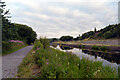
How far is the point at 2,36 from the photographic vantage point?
352 inches

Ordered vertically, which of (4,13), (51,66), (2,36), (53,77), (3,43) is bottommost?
(53,77)

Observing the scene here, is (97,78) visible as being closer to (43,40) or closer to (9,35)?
(43,40)

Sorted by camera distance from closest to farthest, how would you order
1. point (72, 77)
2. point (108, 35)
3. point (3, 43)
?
point (72, 77)
point (3, 43)
point (108, 35)

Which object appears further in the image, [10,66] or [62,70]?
[10,66]

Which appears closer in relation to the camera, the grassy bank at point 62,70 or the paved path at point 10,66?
the grassy bank at point 62,70

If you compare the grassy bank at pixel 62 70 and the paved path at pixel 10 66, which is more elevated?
the grassy bank at pixel 62 70

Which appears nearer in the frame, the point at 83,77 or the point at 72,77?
the point at 72,77

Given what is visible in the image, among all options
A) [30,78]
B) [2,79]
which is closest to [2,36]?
[2,79]

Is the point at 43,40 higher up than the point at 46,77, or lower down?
higher up

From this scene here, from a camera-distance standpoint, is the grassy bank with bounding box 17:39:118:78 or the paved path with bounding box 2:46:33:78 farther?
the paved path with bounding box 2:46:33:78

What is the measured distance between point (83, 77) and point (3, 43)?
369 inches

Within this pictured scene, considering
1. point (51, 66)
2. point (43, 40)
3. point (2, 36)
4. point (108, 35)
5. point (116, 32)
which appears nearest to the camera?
point (51, 66)

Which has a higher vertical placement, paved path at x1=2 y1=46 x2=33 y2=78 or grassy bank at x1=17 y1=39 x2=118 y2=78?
grassy bank at x1=17 y1=39 x2=118 y2=78

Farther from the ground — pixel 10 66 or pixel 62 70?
pixel 62 70
